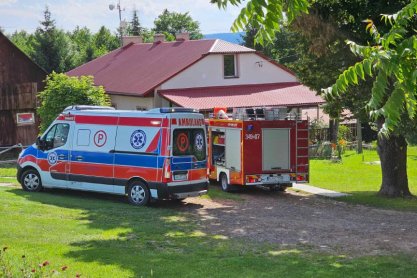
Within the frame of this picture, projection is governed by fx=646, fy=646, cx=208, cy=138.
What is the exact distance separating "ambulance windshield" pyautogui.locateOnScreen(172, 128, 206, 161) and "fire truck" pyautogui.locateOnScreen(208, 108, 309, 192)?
3.36 metres

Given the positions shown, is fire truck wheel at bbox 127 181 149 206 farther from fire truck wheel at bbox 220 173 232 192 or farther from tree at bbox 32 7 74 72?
tree at bbox 32 7 74 72

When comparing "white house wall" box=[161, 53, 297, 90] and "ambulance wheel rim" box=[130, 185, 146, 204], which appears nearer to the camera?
"ambulance wheel rim" box=[130, 185, 146, 204]

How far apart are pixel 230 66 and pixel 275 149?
16.7 meters

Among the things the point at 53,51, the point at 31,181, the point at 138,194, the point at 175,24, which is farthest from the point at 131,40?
the point at 175,24

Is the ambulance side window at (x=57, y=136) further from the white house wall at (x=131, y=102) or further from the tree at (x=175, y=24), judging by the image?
the tree at (x=175, y=24)

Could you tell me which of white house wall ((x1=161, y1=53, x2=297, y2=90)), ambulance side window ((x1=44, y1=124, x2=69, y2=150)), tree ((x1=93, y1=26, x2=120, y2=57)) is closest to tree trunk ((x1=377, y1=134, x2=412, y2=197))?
ambulance side window ((x1=44, y1=124, x2=69, y2=150))

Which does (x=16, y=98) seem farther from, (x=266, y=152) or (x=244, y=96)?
(x=266, y=152)

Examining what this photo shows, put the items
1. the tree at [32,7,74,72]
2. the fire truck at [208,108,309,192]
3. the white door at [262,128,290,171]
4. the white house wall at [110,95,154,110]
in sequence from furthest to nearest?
1. the tree at [32,7,74,72]
2. the white house wall at [110,95,154,110]
3. the white door at [262,128,290,171]
4. the fire truck at [208,108,309,192]

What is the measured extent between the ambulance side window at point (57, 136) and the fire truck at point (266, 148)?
5.71 m

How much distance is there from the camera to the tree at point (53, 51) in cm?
5922

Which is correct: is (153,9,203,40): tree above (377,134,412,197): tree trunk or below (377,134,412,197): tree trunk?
above

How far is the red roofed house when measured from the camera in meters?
34.3

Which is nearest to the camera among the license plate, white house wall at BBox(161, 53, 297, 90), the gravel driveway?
the gravel driveway

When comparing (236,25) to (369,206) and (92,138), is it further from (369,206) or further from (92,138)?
→ (369,206)
